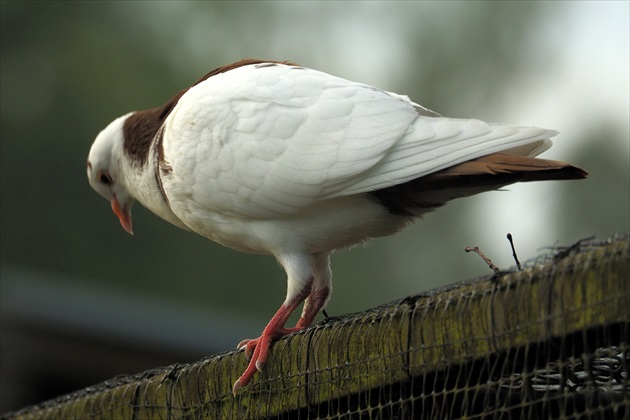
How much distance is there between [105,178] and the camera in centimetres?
623

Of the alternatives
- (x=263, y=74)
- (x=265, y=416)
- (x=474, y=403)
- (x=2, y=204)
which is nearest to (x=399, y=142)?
(x=263, y=74)

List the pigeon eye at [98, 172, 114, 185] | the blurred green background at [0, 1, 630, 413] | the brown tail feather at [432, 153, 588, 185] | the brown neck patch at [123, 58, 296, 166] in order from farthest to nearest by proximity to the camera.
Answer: the blurred green background at [0, 1, 630, 413], the pigeon eye at [98, 172, 114, 185], the brown neck patch at [123, 58, 296, 166], the brown tail feather at [432, 153, 588, 185]

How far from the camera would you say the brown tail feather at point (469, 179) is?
384 centimetres

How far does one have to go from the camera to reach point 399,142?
14.6 ft

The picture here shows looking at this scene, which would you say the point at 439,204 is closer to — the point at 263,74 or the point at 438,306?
the point at 263,74

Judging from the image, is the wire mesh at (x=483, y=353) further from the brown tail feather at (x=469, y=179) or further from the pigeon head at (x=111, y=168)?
the pigeon head at (x=111, y=168)

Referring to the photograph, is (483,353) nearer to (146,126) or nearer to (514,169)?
(514,169)

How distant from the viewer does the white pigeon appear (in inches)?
170

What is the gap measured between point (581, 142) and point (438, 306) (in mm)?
24473

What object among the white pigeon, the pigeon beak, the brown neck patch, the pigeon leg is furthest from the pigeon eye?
the pigeon leg

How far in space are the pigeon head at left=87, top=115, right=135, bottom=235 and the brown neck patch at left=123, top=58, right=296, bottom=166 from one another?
13cm

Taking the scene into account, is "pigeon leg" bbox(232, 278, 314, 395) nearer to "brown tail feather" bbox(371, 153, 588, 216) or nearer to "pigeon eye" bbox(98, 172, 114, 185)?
"brown tail feather" bbox(371, 153, 588, 216)

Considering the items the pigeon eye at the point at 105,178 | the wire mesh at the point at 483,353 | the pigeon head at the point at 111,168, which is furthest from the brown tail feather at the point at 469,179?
the pigeon eye at the point at 105,178

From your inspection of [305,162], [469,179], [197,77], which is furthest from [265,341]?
[197,77]
